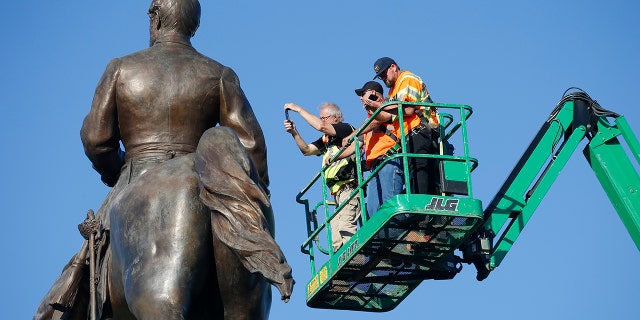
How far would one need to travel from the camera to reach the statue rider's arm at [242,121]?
13031 mm

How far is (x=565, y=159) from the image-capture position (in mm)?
21594

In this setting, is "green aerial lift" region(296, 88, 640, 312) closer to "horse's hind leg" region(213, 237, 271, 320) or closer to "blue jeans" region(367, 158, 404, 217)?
"blue jeans" region(367, 158, 404, 217)

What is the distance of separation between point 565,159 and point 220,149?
34.2 feet

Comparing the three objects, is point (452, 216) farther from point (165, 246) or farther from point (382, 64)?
point (165, 246)

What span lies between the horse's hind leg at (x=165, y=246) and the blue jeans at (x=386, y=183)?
5914 millimetres

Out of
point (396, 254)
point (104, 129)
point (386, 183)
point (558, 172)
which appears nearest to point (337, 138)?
point (386, 183)

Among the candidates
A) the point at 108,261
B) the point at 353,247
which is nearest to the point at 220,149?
the point at 108,261

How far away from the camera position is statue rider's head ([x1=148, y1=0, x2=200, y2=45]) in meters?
13.6

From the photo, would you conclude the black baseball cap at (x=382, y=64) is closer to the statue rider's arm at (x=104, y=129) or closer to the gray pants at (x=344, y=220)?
the gray pants at (x=344, y=220)

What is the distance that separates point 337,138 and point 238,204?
24.3 feet

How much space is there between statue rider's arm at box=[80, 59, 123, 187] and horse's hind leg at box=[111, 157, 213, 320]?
1.12 metres

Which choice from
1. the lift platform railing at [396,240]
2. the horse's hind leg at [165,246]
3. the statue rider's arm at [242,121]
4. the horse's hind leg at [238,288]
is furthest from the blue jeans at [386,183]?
the horse's hind leg at [165,246]

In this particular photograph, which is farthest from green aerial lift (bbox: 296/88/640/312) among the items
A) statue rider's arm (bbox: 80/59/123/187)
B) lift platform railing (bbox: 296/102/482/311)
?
statue rider's arm (bbox: 80/59/123/187)

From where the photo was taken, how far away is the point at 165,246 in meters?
11.8
